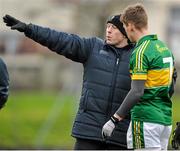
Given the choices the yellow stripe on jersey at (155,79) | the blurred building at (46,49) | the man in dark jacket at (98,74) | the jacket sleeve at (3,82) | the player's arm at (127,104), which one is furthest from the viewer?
the blurred building at (46,49)

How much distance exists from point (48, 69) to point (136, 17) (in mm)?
32611

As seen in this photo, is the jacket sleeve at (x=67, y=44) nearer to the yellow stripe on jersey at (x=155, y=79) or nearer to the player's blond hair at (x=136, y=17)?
the player's blond hair at (x=136, y=17)

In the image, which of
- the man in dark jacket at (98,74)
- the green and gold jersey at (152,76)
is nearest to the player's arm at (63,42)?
the man in dark jacket at (98,74)

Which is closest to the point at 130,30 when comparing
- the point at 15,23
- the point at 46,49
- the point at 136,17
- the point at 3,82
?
the point at 136,17

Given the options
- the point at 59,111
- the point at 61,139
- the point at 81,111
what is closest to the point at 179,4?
the point at 59,111

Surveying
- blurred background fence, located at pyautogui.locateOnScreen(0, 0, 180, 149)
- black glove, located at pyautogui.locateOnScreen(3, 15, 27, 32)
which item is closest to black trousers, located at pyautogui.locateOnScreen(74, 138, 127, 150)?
black glove, located at pyautogui.locateOnScreen(3, 15, 27, 32)

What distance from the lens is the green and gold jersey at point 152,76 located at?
784cm

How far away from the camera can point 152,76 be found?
7.88m

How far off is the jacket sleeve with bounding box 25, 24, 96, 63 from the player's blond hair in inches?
27.7

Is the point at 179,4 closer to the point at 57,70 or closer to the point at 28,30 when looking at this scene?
the point at 57,70

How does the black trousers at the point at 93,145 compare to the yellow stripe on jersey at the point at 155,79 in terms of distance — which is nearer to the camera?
the yellow stripe on jersey at the point at 155,79

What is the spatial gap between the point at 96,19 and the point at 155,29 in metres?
20.8

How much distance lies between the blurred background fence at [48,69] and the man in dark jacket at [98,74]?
810 centimetres

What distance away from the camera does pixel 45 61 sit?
4062 centimetres
